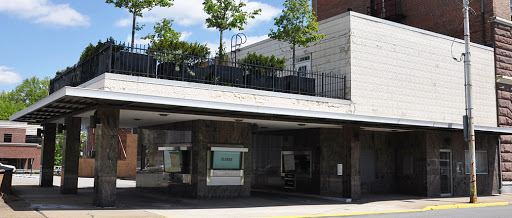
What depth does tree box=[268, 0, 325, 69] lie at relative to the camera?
20922 millimetres

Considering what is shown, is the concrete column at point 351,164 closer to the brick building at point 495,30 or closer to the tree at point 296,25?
the tree at point 296,25

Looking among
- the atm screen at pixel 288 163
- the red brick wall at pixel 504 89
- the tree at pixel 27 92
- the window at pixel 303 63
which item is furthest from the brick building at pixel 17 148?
the red brick wall at pixel 504 89

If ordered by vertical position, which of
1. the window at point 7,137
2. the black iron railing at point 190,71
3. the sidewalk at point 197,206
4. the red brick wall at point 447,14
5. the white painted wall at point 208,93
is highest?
the red brick wall at point 447,14

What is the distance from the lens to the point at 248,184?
1989 centimetres

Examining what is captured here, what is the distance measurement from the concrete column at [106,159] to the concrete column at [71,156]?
5845mm

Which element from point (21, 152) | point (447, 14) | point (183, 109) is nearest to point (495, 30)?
point (447, 14)

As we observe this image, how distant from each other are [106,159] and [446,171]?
17237 millimetres

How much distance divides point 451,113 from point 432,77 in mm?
2215

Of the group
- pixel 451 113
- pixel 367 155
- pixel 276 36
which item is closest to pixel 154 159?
pixel 276 36

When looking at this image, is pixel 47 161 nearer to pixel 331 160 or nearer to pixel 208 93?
pixel 208 93

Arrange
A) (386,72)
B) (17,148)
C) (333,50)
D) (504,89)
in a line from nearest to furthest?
(333,50) → (386,72) → (504,89) → (17,148)

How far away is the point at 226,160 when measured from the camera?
19203 millimetres

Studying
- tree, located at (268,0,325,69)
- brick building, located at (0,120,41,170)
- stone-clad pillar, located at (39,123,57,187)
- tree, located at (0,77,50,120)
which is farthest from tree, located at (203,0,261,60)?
tree, located at (0,77,50,120)

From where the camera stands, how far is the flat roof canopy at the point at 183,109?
13.3 metres
